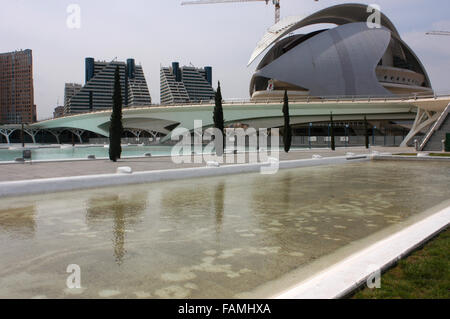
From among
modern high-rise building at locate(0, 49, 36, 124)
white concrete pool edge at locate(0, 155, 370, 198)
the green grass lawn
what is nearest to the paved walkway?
white concrete pool edge at locate(0, 155, 370, 198)

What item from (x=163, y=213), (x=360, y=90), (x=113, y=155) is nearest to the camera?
(x=163, y=213)

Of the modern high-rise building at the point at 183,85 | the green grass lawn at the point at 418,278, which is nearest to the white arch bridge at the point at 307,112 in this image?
the green grass lawn at the point at 418,278

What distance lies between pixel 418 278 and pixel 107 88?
160 metres

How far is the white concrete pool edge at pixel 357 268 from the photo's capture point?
336 cm

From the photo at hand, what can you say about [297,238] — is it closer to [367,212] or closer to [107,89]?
[367,212]

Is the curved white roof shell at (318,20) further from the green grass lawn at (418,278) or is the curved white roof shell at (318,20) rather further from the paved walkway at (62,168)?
the green grass lawn at (418,278)

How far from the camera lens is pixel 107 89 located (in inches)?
5960

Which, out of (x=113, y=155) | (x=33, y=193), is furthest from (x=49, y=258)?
(x=113, y=155)

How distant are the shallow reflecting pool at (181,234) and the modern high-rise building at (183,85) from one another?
150 m

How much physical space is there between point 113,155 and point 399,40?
65.5m

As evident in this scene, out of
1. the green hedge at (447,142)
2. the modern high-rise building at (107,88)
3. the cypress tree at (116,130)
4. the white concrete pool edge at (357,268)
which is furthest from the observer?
the modern high-rise building at (107,88)

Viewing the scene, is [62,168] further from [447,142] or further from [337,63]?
[337,63]

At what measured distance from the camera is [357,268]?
3.93 meters

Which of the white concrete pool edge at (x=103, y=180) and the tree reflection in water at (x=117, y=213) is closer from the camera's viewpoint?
the tree reflection in water at (x=117, y=213)
